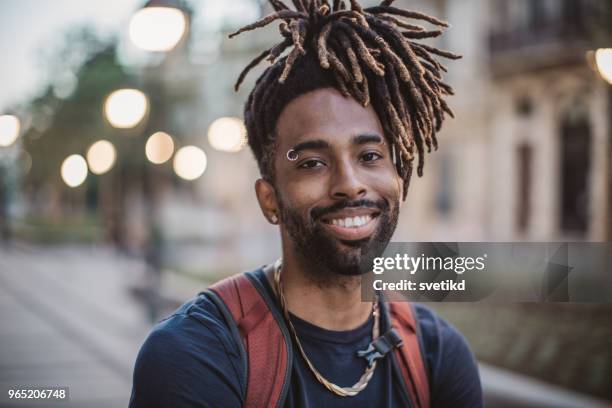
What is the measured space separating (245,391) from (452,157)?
18.7 m

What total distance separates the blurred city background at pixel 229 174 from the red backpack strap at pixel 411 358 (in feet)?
3.77

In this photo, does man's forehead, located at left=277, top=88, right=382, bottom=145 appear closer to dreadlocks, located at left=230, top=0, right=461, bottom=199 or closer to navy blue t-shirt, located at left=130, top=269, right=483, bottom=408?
dreadlocks, located at left=230, top=0, right=461, bottom=199

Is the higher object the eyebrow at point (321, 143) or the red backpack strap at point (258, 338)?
the eyebrow at point (321, 143)

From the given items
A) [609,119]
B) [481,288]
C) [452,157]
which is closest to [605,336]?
[609,119]

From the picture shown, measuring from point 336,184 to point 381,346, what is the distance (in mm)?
470

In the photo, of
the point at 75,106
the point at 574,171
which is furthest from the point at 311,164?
the point at 75,106

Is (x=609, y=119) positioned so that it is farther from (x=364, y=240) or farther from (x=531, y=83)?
(x=531, y=83)

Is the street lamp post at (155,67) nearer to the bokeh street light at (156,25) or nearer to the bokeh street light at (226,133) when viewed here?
the bokeh street light at (156,25)

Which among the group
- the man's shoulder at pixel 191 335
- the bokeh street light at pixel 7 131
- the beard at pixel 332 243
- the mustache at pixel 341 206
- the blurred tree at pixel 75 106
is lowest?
the man's shoulder at pixel 191 335

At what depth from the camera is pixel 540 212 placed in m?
17.2

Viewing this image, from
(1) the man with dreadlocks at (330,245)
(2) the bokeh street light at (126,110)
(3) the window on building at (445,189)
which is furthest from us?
(3) the window on building at (445,189)

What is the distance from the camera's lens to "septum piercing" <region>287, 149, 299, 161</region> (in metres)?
2.04

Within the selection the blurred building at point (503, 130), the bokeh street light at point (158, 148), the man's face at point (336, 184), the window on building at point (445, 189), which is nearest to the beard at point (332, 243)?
the man's face at point (336, 184)

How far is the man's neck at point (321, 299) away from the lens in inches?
82.5
